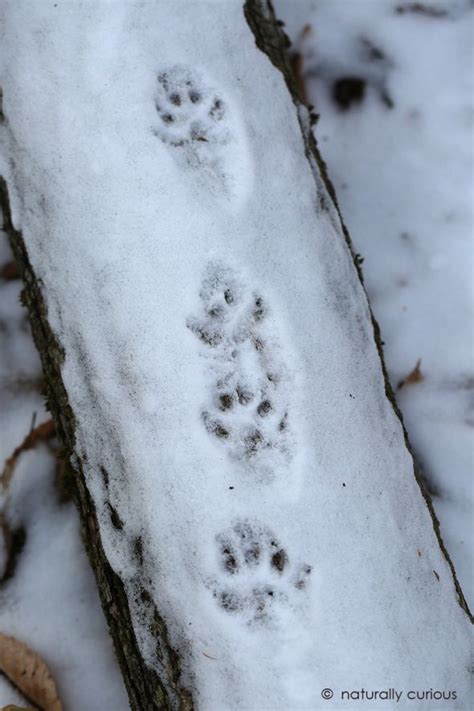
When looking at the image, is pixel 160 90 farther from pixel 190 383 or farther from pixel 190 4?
pixel 190 383

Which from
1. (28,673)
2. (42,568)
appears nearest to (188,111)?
(42,568)

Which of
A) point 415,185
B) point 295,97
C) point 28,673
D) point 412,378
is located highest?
point 415,185

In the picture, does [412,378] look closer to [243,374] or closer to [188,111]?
[243,374]

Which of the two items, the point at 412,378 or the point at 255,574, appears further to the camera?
the point at 412,378

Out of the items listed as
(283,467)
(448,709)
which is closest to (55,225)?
(283,467)

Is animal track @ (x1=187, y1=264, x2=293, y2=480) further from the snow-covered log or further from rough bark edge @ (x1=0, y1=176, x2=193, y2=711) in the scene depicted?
rough bark edge @ (x1=0, y1=176, x2=193, y2=711)

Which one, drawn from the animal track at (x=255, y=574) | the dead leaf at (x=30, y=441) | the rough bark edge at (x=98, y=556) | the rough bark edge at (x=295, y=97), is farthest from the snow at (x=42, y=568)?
the rough bark edge at (x=295, y=97)

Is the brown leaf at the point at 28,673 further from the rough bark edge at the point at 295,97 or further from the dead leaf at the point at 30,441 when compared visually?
the rough bark edge at the point at 295,97

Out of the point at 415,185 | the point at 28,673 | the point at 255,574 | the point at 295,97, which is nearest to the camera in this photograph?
the point at 255,574

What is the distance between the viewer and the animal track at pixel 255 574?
3.49ft

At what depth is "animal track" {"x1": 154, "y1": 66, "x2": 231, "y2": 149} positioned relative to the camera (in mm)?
1165

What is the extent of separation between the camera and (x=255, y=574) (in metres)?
1.08

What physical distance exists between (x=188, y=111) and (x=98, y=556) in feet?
2.51

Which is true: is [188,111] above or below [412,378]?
above
